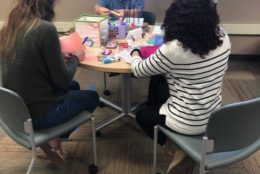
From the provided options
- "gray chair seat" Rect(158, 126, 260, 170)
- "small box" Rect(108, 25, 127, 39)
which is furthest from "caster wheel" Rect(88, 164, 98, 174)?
"small box" Rect(108, 25, 127, 39)

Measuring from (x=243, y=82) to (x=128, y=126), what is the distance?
56.7 inches

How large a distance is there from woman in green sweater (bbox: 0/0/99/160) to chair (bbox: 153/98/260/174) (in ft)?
2.24

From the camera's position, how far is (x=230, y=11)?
3.60 m

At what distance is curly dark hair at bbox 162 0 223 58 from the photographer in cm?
142

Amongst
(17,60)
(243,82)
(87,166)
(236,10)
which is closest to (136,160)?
(87,166)

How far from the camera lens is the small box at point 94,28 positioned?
1973mm

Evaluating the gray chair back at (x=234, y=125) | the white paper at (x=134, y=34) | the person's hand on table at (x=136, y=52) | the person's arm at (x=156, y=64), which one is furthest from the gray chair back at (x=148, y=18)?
the gray chair back at (x=234, y=125)

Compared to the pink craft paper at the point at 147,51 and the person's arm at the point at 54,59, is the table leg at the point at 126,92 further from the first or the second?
the person's arm at the point at 54,59

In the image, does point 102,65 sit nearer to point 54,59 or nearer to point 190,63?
point 54,59

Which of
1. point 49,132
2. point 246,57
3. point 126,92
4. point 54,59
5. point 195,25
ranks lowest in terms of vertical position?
point 246,57

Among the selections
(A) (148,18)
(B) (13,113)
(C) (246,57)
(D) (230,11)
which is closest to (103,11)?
(A) (148,18)

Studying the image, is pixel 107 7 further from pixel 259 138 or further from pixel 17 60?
pixel 259 138

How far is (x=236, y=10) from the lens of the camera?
359 centimetres

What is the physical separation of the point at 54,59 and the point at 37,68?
10 centimetres
